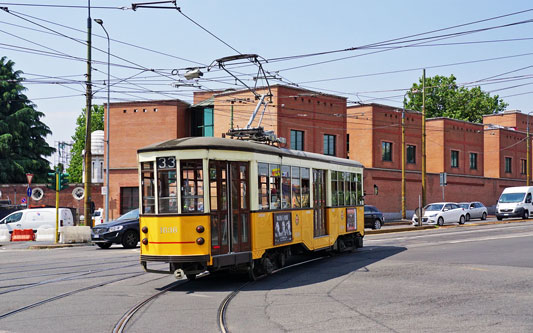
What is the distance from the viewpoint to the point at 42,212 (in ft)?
102

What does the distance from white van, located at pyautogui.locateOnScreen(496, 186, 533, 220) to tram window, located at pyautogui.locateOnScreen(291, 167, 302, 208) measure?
30676 mm

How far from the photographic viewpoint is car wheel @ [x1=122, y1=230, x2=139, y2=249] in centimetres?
2164

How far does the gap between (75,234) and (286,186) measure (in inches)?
550

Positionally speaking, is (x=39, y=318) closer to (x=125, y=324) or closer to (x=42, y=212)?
(x=125, y=324)

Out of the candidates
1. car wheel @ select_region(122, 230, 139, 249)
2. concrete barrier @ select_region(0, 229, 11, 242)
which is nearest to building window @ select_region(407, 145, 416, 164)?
concrete barrier @ select_region(0, 229, 11, 242)

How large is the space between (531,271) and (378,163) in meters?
35.1

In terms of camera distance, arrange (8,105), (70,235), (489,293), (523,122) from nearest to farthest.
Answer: (489,293) → (70,235) → (8,105) → (523,122)

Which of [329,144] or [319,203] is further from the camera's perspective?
[329,144]

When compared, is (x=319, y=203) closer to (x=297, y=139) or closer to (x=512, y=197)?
(x=297, y=139)

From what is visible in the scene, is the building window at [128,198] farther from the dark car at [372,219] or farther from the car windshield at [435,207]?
the car windshield at [435,207]

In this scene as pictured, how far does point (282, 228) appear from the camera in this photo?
44.5ft

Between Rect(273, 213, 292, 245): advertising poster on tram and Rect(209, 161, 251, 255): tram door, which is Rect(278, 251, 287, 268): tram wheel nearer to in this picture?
Rect(273, 213, 292, 245): advertising poster on tram

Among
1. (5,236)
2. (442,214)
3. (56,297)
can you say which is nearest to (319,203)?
(56,297)

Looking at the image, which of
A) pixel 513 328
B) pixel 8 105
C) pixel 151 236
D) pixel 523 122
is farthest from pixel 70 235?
pixel 523 122
